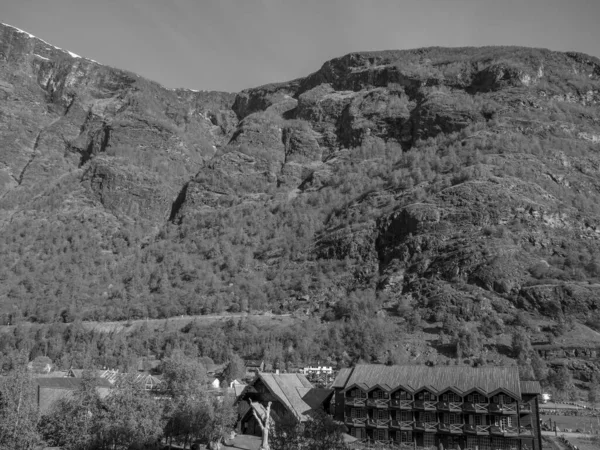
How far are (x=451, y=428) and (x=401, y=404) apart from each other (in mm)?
5607

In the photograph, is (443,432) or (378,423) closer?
(443,432)

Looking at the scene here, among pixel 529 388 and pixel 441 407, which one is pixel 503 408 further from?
pixel 441 407

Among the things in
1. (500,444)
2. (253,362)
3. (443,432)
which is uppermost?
(253,362)

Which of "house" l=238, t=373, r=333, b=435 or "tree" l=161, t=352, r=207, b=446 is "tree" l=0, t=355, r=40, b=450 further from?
"house" l=238, t=373, r=333, b=435

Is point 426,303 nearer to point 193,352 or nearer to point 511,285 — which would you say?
point 511,285

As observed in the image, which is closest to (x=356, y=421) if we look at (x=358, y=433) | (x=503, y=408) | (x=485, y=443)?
(x=358, y=433)

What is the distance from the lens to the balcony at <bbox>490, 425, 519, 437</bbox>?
62.4 metres

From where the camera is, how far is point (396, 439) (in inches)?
2621

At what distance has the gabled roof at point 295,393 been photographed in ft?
207

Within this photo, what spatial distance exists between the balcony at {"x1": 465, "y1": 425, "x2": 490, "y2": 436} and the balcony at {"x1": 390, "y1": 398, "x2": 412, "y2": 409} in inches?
247

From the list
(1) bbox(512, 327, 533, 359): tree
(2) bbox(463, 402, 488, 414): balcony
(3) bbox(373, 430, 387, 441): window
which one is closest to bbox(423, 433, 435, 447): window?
(3) bbox(373, 430, 387, 441): window

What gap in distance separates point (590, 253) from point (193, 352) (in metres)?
119

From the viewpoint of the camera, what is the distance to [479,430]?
63.6 m

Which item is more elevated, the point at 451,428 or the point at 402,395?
the point at 402,395
